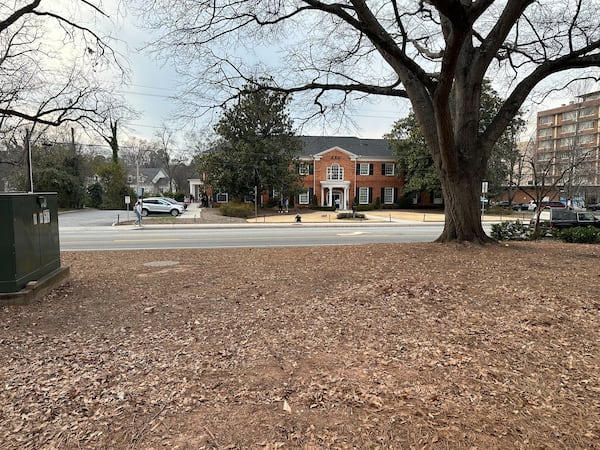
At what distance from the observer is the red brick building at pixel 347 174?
43688mm

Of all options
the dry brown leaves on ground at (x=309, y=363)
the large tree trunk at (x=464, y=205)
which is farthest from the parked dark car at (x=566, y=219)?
the dry brown leaves on ground at (x=309, y=363)

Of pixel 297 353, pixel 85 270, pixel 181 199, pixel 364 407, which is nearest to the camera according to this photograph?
pixel 364 407

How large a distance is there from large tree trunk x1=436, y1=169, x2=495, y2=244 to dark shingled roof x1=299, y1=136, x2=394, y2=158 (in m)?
35.2

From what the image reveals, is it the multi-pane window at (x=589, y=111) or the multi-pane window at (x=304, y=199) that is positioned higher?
the multi-pane window at (x=589, y=111)

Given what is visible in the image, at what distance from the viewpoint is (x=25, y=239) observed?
501 centimetres

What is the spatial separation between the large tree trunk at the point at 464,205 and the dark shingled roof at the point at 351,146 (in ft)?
115

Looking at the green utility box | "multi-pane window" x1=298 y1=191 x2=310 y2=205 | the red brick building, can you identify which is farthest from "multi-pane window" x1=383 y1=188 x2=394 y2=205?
the green utility box

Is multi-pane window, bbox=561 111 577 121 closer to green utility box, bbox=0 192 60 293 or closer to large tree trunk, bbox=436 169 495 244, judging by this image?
large tree trunk, bbox=436 169 495 244

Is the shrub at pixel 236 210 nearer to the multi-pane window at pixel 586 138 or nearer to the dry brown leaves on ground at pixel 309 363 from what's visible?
the dry brown leaves on ground at pixel 309 363

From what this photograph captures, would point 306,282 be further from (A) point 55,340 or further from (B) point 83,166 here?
(B) point 83,166

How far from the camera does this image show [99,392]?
286 centimetres

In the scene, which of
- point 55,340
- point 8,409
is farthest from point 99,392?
point 55,340

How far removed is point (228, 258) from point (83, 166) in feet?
144

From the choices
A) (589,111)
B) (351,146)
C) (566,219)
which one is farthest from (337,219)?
(589,111)
